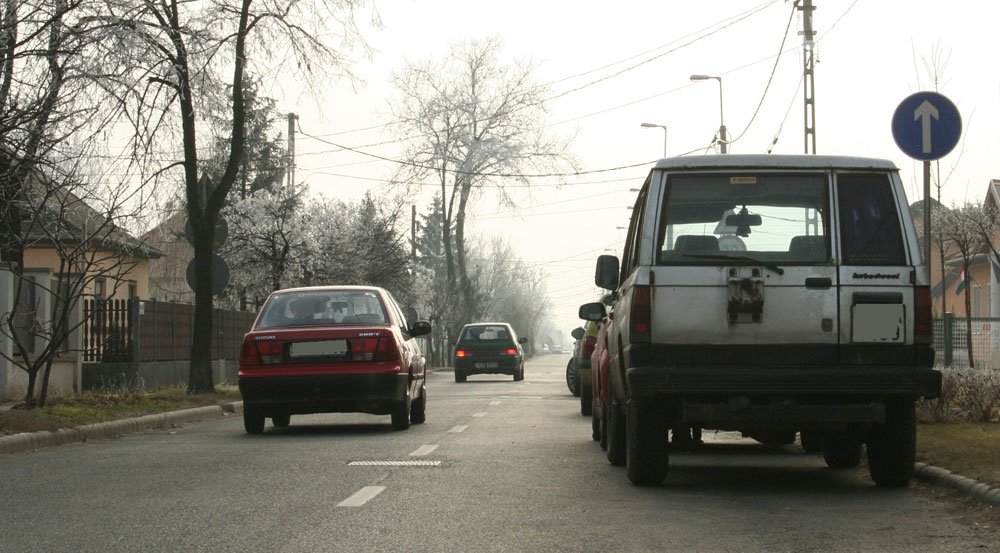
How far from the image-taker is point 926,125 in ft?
44.2

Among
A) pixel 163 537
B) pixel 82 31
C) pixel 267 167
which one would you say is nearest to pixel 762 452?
pixel 163 537

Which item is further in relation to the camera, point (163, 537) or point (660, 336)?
point (660, 336)

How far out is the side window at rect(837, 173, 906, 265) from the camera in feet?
31.2

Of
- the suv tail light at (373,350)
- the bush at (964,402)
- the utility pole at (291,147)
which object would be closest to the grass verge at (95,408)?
the suv tail light at (373,350)

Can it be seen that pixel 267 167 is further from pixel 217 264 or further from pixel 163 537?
pixel 163 537

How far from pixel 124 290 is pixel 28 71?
95.9 ft

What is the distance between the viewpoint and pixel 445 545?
7289 millimetres

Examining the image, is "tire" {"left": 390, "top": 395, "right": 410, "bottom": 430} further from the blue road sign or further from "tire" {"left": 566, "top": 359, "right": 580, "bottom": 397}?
"tire" {"left": 566, "top": 359, "right": 580, "bottom": 397}

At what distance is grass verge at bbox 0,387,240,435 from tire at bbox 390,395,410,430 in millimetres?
3272

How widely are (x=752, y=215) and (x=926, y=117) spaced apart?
4583 millimetres

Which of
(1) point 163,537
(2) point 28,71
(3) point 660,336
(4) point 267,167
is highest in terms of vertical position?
(4) point 267,167

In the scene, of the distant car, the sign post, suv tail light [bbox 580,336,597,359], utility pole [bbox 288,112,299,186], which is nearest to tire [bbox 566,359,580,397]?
suv tail light [bbox 580,336,597,359]

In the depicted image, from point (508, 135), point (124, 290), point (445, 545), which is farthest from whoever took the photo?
point (508, 135)

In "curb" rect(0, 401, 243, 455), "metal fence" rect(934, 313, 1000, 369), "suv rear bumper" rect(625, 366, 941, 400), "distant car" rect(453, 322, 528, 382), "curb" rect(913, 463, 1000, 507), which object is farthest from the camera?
"distant car" rect(453, 322, 528, 382)
